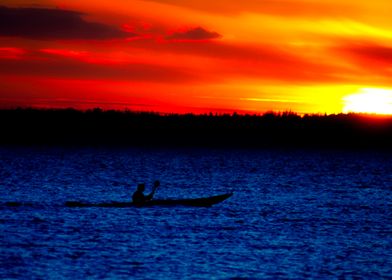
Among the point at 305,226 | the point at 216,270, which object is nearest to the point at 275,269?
the point at 216,270

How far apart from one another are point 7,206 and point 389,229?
2058cm

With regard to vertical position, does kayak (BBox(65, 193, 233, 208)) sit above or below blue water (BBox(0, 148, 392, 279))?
above

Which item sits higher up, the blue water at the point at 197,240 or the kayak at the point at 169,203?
the kayak at the point at 169,203

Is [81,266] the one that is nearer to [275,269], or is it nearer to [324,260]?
[275,269]

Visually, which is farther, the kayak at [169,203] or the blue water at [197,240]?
the kayak at [169,203]

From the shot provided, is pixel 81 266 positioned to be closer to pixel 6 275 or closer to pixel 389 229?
pixel 6 275

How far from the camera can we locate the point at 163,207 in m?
43.5

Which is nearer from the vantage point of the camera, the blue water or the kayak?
the blue water

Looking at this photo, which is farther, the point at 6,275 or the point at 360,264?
the point at 360,264

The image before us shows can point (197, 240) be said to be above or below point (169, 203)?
below

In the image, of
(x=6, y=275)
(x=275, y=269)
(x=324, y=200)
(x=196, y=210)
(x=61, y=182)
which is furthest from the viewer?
(x=61, y=182)

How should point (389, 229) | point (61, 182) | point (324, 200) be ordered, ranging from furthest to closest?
point (61, 182) < point (324, 200) < point (389, 229)

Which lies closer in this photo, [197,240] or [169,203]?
[197,240]

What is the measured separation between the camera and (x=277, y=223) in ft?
131
